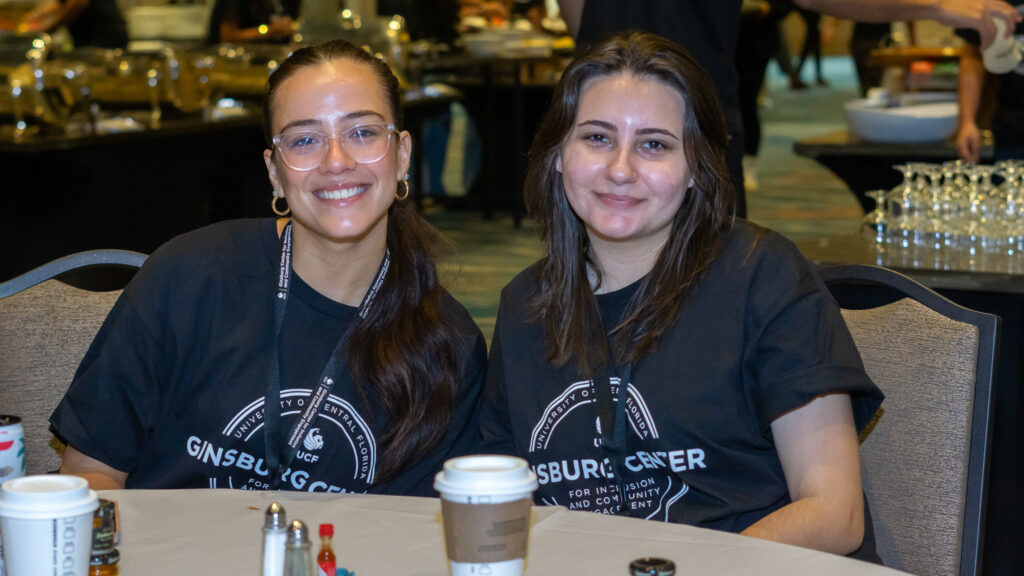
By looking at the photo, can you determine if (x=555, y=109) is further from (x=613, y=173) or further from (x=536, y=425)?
(x=536, y=425)

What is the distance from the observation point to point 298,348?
78.9 inches

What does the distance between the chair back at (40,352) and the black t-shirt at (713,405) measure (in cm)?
86

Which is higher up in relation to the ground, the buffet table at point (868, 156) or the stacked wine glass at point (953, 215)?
the stacked wine glass at point (953, 215)

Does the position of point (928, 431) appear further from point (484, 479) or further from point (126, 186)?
point (126, 186)

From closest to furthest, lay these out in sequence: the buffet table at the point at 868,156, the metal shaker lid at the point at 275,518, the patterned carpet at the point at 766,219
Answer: the metal shaker lid at the point at 275,518, the buffet table at the point at 868,156, the patterned carpet at the point at 766,219

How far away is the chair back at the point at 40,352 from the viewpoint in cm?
220

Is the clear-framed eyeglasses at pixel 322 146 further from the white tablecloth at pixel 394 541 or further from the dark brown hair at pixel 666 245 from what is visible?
the white tablecloth at pixel 394 541

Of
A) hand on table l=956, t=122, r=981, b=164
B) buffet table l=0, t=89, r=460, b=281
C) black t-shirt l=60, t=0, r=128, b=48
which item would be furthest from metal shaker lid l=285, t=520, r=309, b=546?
black t-shirt l=60, t=0, r=128, b=48

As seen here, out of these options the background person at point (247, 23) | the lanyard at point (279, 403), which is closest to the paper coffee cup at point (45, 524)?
the lanyard at point (279, 403)

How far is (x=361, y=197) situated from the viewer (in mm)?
2045

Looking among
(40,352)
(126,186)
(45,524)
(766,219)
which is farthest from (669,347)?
(766,219)

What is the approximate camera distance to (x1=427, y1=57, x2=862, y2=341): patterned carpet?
604cm

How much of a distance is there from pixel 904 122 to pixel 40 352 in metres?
3.08

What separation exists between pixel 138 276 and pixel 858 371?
3.64 feet
